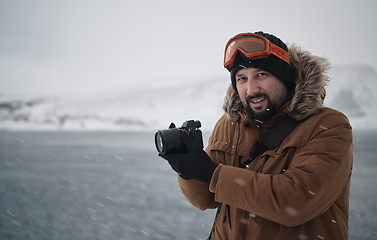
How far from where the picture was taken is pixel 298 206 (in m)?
0.79

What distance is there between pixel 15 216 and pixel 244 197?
18.1 ft

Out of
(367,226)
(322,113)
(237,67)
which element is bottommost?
(367,226)

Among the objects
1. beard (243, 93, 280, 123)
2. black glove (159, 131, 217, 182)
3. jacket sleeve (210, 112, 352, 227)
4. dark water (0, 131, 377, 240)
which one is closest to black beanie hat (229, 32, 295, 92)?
beard (243, 93, 280, 123)

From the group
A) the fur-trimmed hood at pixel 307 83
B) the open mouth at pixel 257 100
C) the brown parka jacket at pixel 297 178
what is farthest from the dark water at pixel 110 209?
the fur-trimmed hood at pixel 307 83

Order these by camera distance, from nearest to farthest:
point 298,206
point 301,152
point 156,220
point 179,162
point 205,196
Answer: point 298,206 < point 301,152 < point 179,162 < point 205,196 < point 156,220

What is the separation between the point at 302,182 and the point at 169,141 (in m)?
0.52

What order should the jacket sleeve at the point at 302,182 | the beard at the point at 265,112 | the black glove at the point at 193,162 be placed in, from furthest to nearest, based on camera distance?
the beard at the point at 265,112 < the black glove at the point at 193,162 < the jacket sleeve at the point at 302,182

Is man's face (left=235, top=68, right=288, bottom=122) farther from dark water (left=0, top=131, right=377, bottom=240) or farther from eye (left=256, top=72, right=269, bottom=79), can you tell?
dark water (left=0, top=131, right=377, bottom=240)

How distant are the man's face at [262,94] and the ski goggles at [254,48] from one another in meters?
0.08

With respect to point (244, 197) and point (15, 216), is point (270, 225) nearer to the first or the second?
point (244, 197)

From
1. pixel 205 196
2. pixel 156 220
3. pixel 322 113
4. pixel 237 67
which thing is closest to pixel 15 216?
pixel 156 220

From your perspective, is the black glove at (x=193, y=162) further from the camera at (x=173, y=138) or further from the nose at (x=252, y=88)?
the nose at (x=252, y=88)

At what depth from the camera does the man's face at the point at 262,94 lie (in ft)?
3.80

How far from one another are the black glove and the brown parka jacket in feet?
0.15
